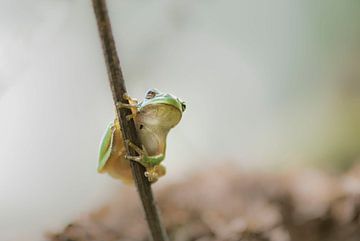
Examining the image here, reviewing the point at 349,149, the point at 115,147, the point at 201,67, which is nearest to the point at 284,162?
the point at 349,149

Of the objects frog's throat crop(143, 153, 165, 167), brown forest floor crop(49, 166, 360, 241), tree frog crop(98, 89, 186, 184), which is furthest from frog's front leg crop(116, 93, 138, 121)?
brown forest floor crop(49, 166, 360, 241)

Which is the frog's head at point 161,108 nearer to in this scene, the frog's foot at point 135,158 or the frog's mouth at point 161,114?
the frog's mouth at point 161,114

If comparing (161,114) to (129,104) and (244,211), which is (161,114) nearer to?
(129,104)

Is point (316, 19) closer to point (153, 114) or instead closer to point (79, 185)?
point (79, 185)

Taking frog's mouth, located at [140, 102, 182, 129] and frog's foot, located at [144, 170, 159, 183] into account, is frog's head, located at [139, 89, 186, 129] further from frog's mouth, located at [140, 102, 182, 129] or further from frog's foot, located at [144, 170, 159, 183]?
frog's foot, located at [144, 170, 159, 183]

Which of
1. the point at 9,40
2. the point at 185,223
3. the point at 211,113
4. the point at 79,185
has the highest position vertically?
the point at 211,113

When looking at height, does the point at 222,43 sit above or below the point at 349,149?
above

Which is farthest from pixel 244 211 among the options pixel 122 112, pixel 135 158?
pixel 122 112
